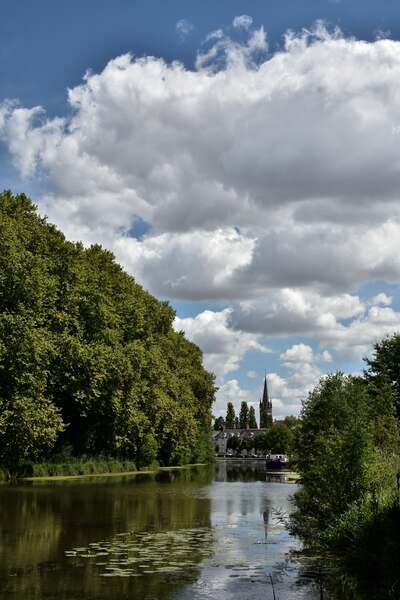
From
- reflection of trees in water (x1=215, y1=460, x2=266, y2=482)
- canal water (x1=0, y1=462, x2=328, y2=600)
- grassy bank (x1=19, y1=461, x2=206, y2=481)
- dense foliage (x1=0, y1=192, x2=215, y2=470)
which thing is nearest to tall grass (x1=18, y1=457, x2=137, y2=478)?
grassy bank (x1=19, y1=461, x2=206, y2=481)

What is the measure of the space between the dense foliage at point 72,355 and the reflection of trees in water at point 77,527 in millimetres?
5735

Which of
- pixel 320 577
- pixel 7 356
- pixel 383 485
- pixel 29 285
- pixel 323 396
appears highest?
pixel 29 285

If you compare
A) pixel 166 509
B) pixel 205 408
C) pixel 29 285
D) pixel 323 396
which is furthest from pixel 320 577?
pixel 205 408

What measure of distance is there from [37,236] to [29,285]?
7.06 metres

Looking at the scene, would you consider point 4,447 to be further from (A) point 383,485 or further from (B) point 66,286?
(A) point 383,485

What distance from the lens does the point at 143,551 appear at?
21969 millimetres

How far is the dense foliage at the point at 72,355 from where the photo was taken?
46344 mm

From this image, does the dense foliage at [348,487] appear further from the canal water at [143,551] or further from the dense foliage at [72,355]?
the dense foliage at [72,355]

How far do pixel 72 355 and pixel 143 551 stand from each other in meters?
31.3


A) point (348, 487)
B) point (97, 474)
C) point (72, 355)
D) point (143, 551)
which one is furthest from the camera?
point (97, 474)

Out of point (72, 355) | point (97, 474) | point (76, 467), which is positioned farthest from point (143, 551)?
point (97, 474)

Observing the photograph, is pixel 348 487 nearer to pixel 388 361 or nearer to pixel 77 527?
pixel 77 527

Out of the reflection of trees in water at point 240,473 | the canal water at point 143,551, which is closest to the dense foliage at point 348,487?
the canal water at point 143,551

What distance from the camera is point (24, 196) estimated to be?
55312mm
